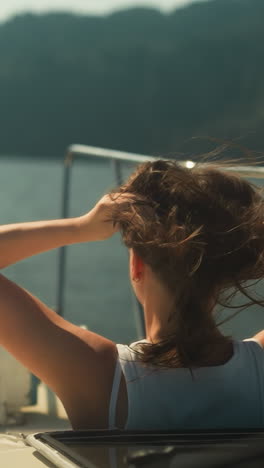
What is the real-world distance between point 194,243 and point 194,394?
179 millimetres

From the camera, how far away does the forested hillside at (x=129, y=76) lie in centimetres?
2891

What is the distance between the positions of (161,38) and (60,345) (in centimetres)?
3660

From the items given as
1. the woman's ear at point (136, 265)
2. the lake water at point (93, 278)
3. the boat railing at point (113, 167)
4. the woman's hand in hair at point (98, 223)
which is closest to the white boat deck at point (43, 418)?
the boat railing at point (113, 167)

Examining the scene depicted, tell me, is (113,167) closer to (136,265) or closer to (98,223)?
(98,223)

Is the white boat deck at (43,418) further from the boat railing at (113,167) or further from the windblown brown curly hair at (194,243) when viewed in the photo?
the windblown brown curly hair at (194,243)

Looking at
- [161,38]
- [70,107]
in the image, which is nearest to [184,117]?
[70,107]

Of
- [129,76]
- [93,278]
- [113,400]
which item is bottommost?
[113,400]

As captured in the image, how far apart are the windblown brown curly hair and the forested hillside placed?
79.4 feet

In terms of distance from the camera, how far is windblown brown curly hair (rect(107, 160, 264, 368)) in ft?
3.13

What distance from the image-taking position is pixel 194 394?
0.93 metres

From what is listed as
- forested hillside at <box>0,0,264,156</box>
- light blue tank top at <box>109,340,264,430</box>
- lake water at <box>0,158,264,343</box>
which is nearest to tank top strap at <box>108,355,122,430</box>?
light blue tank top at <box>109,340,264,430</box>

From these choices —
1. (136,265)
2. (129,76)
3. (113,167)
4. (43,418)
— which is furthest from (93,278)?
(129,76)

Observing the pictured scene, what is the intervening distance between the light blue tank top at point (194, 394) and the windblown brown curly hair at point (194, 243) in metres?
0.02

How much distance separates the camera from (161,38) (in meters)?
36.3
